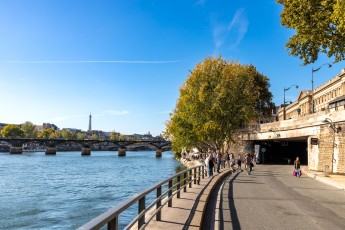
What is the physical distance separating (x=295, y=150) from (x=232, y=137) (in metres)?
12.2

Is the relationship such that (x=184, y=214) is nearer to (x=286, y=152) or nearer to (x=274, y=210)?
(x=274, y=210)

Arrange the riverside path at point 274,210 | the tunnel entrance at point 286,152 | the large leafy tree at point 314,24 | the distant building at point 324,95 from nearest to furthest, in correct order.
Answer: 1. the riverside path at point 274,210
2. the large leafy tree at point 314,24
3. the tunnel entrance at point 286,152
4. the distant building at point 324,95

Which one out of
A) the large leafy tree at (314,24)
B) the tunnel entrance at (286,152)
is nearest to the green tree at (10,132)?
the tunnel entrance at (286,152)

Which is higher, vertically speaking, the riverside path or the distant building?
the distant building

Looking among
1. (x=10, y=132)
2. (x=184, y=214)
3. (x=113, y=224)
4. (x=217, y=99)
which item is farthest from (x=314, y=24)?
(x=10, y=132)

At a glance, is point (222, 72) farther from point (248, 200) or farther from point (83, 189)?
point (248, 200)

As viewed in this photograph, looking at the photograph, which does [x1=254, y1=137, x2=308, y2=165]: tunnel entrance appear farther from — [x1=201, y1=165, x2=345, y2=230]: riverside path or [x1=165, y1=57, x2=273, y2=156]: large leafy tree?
[x1=201, y1=165, x2=345, y2=230]: riverside path

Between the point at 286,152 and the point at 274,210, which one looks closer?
the point at 274,210

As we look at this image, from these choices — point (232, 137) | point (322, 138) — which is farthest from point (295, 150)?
point (322, 138)

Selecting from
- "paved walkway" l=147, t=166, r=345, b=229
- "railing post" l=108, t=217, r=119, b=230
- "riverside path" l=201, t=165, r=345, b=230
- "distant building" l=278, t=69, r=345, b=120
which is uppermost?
"distant building" l=278, t=69, r=345, b=120

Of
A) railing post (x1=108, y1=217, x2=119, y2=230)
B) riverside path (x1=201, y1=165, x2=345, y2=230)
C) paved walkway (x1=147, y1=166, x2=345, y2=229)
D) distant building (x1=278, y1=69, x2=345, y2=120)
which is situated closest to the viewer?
railing post (x1=108, y1=217, x2=119, y2=230)

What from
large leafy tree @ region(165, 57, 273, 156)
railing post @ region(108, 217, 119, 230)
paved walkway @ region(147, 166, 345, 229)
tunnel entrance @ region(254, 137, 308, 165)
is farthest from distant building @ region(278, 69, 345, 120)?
railing post @ region(108, 217, 119, 230)

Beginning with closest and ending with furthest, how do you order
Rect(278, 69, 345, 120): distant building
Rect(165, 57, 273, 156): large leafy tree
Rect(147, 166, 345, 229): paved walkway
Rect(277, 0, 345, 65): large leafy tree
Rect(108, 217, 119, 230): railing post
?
Rect(108, 217, 119, 230): railing post, Rect(147, 166, 345, 229): paved walkway, Rect(277, 0, 345, 65): large leafy tree, Rect(165, 57, 273, 156): large leafy tree, Rect(278, 69, 345, 120): distant building

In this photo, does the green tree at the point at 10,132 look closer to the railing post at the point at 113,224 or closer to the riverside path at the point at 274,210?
the riverside path at the point at 274,210
